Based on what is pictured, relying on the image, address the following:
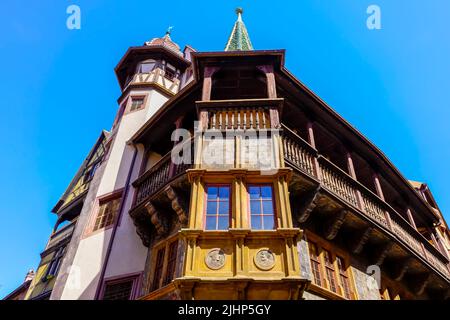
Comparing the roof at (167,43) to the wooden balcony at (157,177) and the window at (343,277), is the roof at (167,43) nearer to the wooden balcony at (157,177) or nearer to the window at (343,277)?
the wooden balcony at (157,177)

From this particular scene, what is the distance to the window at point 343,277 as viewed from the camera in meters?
10.0

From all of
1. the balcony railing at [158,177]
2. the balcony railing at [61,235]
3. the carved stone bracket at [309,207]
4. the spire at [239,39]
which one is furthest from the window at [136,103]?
the carved stone bracket at [309,207]

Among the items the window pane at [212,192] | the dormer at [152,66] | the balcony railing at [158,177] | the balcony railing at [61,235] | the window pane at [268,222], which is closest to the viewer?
the window pane at [268,222]

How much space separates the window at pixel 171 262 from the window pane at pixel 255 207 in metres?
2.96

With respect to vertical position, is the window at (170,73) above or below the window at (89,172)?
above

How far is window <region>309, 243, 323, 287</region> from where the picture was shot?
9.28 metres

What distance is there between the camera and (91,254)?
12.3 m

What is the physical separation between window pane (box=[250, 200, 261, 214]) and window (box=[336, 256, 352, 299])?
384cm

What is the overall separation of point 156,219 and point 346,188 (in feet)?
21.0

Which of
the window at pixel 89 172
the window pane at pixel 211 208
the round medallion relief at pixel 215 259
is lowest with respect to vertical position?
the round medallion relief at pixel 215 259

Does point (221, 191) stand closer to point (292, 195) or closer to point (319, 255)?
point (292, 195)

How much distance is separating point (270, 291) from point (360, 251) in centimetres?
549

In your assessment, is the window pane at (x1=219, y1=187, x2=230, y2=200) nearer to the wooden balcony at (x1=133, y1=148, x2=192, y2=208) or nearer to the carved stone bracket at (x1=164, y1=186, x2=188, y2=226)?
the wooden balcony at (x1=133, y1=148, x2=192, y2=208)

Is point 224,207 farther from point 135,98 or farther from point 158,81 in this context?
point 158,81
